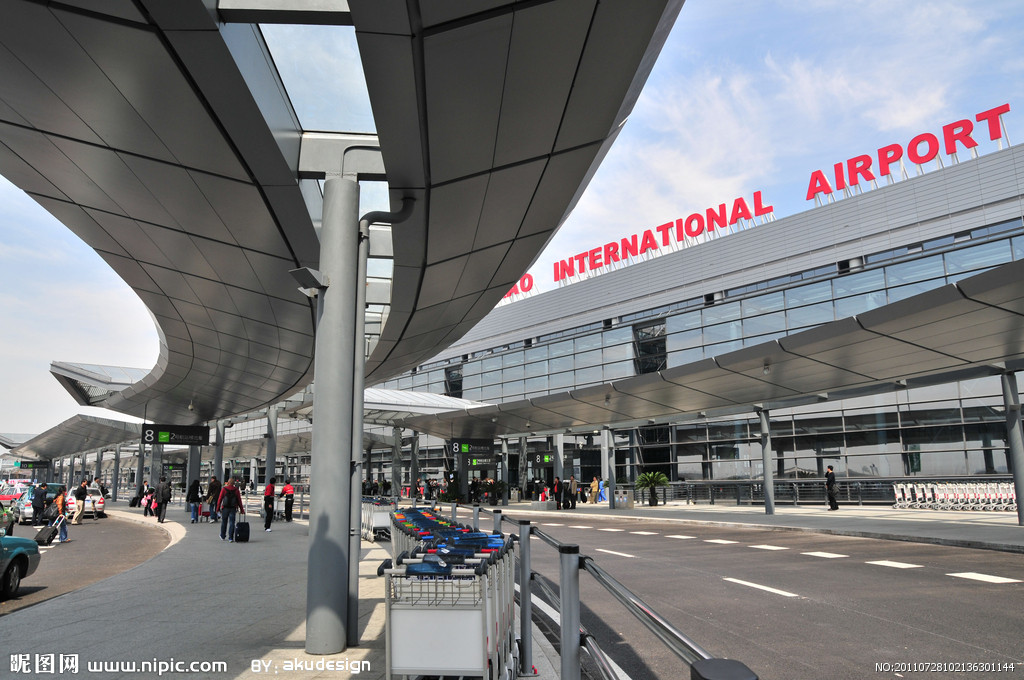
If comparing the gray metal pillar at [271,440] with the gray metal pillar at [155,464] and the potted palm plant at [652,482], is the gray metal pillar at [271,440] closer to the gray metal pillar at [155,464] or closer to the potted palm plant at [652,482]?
the gray metal pillar at [155,464]

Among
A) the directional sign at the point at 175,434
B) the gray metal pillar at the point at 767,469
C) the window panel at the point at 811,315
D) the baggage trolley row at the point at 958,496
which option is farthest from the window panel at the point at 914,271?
the directional sign at the point at 175,434

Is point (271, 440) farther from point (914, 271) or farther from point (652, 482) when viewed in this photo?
point (914, 271)

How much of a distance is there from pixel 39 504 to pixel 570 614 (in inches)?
1236

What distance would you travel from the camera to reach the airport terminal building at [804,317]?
2855 centimetres

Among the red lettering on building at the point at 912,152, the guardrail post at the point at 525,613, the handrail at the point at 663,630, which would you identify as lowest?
the guardrail post at the point at 525,613

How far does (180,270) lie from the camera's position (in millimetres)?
11492

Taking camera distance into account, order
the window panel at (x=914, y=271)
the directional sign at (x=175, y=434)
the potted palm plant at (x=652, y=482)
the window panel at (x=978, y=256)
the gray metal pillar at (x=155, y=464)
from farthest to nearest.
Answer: the gray metal pillar at (x=155, y=464), the potted palm plant at (x=652, y=482), the window panel at (x=914, y=271), the directional sign at (x=175, y=434), the window panel at (x=978, y=256)

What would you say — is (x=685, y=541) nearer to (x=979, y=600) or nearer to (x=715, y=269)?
(x=979, y=600)

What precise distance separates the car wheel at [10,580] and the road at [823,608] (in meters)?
8.14

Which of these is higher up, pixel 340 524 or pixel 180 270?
pixel 180 270

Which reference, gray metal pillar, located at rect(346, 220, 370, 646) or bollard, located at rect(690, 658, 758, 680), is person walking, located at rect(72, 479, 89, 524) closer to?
gray metal pillar, located at rect(346, 220, 370, 646)

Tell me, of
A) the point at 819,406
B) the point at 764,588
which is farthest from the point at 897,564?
the point at 819,406

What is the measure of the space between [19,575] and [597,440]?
3826 centimetres

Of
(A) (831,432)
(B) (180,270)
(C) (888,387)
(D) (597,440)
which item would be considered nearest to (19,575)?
(B) (180,270)
